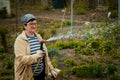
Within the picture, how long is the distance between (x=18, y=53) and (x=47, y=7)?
739 inches

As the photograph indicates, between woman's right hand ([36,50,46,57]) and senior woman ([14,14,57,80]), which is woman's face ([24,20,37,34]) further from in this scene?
woman's right hand ([36,50,46,57])

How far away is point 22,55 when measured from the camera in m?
3.93

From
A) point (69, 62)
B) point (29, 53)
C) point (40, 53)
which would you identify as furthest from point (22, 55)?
point (69, 62)

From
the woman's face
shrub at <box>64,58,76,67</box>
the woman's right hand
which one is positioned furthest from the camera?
shrub at <box>64,58,76,67</box>

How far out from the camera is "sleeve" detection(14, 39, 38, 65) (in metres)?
3.87

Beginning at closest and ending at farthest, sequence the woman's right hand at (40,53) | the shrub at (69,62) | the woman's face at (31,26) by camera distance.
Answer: the woman's right hand at (40,53)
the woman's face at (31,26)
the shrub at (69,62)

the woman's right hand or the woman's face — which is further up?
the woman's face

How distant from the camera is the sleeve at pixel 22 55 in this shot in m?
A: 3.87

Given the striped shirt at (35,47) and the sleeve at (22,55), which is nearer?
the sleeve at (22,55)

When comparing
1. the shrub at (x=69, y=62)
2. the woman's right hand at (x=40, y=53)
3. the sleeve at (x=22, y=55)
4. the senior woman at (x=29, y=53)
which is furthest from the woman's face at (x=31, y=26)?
the shrub at (x=69, y=62)

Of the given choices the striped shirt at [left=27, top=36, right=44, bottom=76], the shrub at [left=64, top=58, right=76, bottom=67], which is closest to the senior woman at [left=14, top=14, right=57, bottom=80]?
the striped shirt at [left=27, top=36, right=44, bottom=76]

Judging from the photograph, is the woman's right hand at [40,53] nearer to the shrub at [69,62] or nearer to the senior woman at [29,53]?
the senior woman at [29,53]

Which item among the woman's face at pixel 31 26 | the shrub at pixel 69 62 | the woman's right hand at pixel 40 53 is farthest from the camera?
the shrub at pixel 69 62

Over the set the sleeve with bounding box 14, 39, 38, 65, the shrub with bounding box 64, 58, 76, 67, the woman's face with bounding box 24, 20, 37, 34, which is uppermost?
the woman's face with bounding box 24, 20, 37, 34
